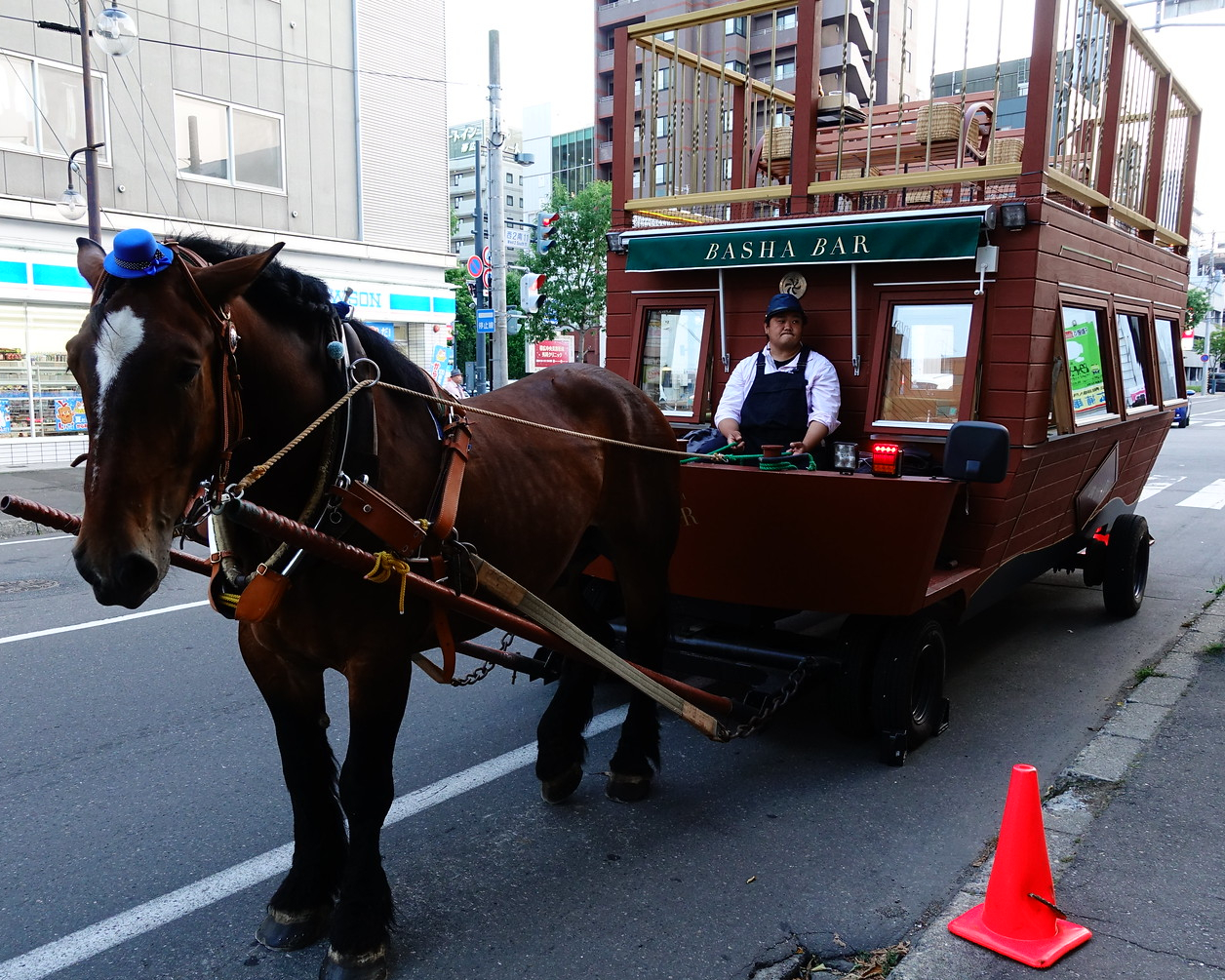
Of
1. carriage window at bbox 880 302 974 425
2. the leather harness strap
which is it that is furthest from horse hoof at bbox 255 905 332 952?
carriage window at bbox 880 302 974 425

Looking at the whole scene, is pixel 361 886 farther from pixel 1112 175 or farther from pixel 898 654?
pixel 1112 175

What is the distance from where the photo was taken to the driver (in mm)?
4801

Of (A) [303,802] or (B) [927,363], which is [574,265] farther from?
(A) [303,802]

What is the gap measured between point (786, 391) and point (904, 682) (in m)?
1.56

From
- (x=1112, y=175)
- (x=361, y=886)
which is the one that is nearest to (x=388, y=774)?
(x=361, y=886)

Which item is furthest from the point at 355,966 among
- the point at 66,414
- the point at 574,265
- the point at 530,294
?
the point at 574,265

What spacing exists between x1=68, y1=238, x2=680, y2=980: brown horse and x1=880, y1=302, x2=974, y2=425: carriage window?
1480 mm

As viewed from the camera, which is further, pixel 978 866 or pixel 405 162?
pixel 405 162

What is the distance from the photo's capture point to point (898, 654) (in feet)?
13.6

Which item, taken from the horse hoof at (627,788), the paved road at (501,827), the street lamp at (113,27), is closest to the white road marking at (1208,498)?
the paved road at (501,827)

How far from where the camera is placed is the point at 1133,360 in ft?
20.9

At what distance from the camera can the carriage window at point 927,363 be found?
4.56 meters

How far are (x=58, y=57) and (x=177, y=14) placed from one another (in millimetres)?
2135

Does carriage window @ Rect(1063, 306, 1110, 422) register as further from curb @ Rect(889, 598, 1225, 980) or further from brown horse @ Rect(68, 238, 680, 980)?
brown horse @ Rect(68, 238, 680, 980)
